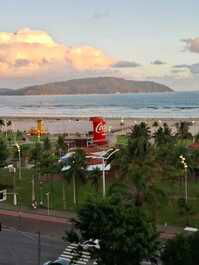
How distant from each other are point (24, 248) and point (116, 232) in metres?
12.3

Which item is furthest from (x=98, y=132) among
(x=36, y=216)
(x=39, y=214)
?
(x=36, y=216)

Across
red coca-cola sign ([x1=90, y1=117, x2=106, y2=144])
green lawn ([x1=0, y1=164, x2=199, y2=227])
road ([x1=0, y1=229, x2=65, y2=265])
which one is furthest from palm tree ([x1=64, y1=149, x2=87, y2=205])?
red coca-cola sign ([x1=90, y1=117, x2=106, y2=144])

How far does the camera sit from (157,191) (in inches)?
1455

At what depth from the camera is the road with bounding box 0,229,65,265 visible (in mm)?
29016

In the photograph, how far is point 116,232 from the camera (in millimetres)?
20250

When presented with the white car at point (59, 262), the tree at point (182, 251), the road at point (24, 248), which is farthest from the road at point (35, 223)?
the tree at point (182, 251)

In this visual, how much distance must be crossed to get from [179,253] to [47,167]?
29386 mm

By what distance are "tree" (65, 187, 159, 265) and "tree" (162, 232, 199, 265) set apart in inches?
22.1

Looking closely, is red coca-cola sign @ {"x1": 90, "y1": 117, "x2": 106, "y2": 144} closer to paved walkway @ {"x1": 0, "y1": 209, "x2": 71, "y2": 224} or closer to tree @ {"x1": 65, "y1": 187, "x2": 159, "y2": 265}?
paved walkway @ {"x1": 0, "y1": 209, "x2": 71, "y2": 224}

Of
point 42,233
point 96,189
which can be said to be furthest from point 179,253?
point 96,189

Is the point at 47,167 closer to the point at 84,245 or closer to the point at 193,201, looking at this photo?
the point at 193,201

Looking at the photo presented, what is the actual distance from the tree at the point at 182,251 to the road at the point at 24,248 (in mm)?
9401

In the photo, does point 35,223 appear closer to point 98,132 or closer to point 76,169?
point 76,169

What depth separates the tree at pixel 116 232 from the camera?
66.7ft
